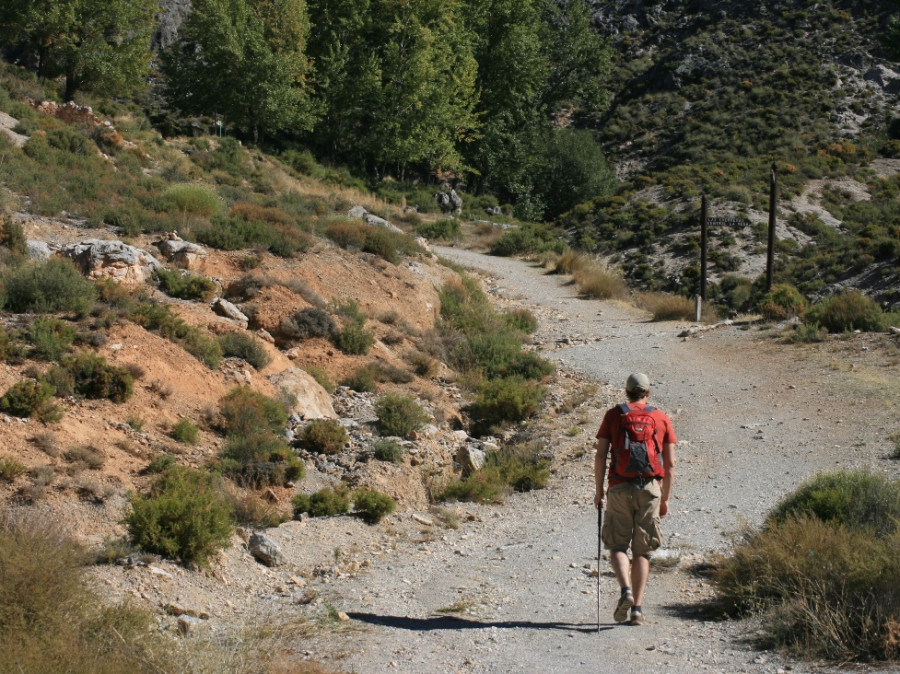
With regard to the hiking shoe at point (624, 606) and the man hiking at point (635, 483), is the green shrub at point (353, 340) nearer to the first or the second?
the man hiking at point (635, 483)

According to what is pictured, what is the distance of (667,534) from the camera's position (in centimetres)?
941

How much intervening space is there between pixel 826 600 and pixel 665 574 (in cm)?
216

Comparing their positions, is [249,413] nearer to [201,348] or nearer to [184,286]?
[201,348]

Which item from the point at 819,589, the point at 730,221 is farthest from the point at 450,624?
the point at 730,221

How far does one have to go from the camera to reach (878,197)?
139 ft

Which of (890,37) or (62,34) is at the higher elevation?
(890,37)

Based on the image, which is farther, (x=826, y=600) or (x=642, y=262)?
(x=642, y=262)

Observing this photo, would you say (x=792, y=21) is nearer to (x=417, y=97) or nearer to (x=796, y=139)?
(x=796, y=139)

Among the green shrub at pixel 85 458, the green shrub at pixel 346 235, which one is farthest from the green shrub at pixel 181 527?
the green shrub at pixel 346 235

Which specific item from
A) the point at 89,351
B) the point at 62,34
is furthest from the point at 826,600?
the point at 62,34

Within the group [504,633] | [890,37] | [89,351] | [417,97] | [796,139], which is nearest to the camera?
[504,633]

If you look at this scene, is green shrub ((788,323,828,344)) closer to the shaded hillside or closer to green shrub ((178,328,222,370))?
the shaded hillside

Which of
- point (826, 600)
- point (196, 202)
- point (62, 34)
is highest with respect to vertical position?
point (62, 34)

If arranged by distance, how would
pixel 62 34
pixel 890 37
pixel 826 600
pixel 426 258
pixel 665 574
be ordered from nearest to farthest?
1. pixel 826 600
2. pixel 665 574
3. pixel 426 258
4. pixel 62 34
5. pixel 890 37
